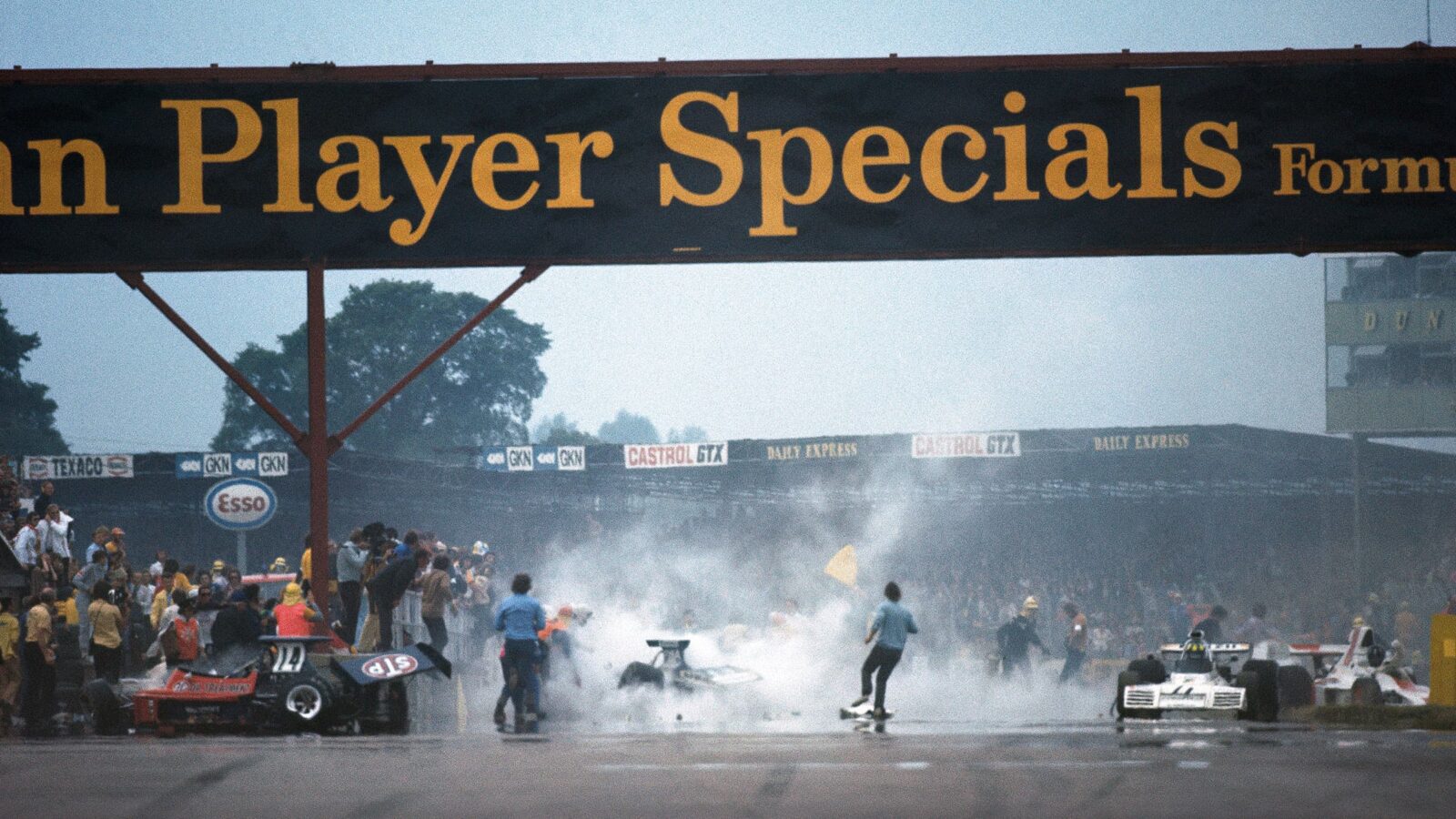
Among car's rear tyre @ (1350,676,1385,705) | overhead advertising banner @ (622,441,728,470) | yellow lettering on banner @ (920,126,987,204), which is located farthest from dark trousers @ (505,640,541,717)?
overhead advertising banner @ (622,441,728,470)

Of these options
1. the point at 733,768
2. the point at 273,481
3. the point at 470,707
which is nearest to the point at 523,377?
the point at 273,481

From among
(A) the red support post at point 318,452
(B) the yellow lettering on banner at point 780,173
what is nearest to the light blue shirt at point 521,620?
(A) the red support post at point 318,452

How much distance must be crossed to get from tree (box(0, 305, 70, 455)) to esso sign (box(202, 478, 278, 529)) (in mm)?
70703

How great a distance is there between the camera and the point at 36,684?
19797 mm

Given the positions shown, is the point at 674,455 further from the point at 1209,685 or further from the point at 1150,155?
the point at 1209,685

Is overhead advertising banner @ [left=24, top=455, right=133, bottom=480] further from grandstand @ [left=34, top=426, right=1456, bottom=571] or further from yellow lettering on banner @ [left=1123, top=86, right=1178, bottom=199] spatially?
yellow lettering on banner @ [left=1123, top=86, right=1178, bottom=199]

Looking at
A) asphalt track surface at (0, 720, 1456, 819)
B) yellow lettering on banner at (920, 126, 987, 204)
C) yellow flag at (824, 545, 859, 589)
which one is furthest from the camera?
yellow flag at (824, 545, 859, 589)

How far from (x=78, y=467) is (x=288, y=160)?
107 ft

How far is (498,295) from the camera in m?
19.9

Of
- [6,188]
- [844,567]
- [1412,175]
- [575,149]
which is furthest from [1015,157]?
[844,567]

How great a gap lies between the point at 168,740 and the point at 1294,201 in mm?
13437

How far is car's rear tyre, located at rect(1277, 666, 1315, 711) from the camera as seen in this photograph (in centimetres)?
2006

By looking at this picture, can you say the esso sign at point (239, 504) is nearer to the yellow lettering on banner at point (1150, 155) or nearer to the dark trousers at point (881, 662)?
the dark trousers at point (881, 662)

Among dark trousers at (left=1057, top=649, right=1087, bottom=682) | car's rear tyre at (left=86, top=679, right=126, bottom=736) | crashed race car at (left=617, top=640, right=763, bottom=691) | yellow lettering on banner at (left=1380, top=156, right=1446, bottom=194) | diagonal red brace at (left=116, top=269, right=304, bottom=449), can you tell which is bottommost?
dark trousers at (left=1057, top=649, right=1087, bottom=682)
